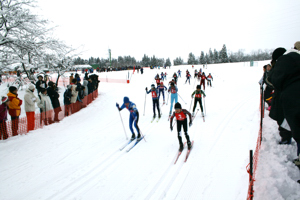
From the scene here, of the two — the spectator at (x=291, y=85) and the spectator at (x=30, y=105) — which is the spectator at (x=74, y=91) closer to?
the spectator at (x=30, y=105)

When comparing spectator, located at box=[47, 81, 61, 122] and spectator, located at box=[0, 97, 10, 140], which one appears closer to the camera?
spectator, located at box=[0, 97, 10, 140]

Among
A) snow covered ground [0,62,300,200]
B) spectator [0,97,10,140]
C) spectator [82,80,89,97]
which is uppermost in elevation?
spectator [82,80,89,97]

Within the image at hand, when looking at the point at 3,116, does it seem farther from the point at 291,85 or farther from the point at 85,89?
the point at 291,85

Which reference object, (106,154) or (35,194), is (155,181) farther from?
(35,194)

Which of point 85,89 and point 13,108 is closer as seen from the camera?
point 13,108

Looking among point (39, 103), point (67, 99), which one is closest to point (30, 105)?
point (39, 103)

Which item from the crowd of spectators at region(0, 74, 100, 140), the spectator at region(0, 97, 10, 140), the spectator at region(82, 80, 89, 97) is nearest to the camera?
the spectator at region(0, 97, 10, 140)

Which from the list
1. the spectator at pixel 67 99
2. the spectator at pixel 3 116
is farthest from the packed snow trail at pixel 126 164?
the spectator at pixel 67 99

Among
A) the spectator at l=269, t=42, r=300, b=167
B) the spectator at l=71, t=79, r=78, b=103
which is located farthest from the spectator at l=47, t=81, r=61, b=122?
the spectator at l=269, t=42, r=300, b=167

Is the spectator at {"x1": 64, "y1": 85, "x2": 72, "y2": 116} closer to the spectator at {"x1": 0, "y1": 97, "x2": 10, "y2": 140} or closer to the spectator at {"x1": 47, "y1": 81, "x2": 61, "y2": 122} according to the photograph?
the spectator at {"x1": 47, "y1": 81, "x2": 61, "y2": 122}

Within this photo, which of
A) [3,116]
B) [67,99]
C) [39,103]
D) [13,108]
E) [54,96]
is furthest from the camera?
[67,99]

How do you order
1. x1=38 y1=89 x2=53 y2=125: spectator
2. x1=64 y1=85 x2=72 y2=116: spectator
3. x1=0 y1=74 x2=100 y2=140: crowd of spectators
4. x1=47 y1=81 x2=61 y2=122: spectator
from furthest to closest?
1. x1=64 y1=85 x2=72 y2=116: spectator
2. x1=47 y1=81 x2=61 y2=122: spectator
3. x1=38 y1=89 x2=53 y2=125: spectator
4. x1=0 y1=74 x2=100 y2=140: crowd of spectators

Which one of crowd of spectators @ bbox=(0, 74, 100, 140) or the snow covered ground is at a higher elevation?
crowd of spectators @ bbox=(0, 74, 100, 140)

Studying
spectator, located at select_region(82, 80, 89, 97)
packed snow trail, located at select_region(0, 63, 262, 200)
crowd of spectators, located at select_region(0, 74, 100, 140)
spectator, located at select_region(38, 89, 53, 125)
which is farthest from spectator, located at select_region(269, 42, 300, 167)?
spectator, located at select_region(82, 80, 89, 97)
